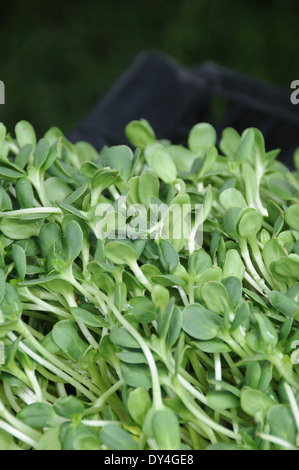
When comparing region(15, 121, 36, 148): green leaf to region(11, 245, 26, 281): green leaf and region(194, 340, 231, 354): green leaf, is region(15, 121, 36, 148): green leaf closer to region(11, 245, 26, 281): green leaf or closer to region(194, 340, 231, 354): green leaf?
region(11, 245, 26, 281): green leaf

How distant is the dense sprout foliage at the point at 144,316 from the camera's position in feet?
1.48

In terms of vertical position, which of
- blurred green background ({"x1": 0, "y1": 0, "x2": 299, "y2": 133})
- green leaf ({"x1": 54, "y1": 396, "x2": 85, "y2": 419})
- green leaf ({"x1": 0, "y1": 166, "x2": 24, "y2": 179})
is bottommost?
blurred green background ({"x1": 0, "y1": 0, "x2": 299, "y2": 133})

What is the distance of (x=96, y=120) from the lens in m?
1.15

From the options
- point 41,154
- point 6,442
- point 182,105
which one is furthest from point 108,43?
point 6,442

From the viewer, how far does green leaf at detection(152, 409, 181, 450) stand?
0.41 metres

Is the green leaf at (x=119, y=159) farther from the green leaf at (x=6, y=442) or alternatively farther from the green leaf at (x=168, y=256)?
the green leaf at (x=6, y=442)

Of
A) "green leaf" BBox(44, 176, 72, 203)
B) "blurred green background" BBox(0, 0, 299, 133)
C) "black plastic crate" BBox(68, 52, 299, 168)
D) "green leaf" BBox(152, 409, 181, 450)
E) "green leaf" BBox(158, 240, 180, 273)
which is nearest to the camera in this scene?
"green leaf" BBox(152, 409, 181, 450)

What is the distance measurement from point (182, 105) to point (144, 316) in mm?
802

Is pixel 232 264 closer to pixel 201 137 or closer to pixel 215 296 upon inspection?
pixel 215 296

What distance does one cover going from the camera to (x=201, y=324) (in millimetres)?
472

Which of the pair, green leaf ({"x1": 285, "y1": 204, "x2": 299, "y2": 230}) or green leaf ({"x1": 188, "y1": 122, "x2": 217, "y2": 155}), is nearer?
green leaf ({"x1": 285, "y1": 204, "x2": 299, "y2": 230})

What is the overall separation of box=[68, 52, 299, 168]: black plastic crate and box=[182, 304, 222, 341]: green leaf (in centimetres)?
68

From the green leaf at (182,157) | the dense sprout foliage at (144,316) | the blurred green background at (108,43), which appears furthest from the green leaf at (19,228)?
the blurred green background at (108,43)

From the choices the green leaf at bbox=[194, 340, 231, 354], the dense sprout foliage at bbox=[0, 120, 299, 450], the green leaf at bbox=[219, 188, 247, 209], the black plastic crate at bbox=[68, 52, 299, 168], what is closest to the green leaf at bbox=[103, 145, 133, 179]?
the dense sprout foliage at bbox=[0, 120, 299, 450]
